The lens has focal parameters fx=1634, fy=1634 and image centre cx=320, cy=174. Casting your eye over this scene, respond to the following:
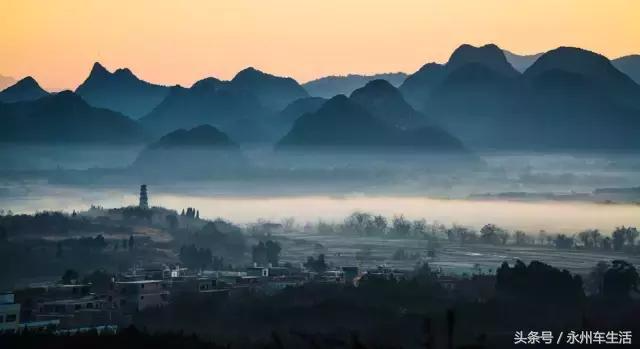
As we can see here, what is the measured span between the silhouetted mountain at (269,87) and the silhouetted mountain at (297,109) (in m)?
8.01

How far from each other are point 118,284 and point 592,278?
1383 centimetres

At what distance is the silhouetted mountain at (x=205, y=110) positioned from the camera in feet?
454

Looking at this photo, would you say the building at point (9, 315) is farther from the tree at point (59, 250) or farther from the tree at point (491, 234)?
the tree at point (491, 234)

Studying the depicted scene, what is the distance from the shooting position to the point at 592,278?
45.4m

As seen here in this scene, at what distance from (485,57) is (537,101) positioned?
5.57m

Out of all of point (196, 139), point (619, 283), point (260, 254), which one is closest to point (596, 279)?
point (619, 283)

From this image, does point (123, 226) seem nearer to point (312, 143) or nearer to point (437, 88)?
point (312, 143)

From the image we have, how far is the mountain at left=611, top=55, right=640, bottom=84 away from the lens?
469 feet

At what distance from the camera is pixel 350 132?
12888cm

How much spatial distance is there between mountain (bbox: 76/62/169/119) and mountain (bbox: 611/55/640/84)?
1699 inches

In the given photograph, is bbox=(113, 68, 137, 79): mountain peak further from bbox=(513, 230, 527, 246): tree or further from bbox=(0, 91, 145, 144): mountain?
bbox=(513, 230, 527, 246): tree

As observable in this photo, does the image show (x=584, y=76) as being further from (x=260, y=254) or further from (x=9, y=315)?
(x=9, y=315)

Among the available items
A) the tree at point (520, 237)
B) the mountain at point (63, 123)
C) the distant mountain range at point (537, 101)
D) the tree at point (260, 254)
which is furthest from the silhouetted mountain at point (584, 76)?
the tree at point (260, 254)

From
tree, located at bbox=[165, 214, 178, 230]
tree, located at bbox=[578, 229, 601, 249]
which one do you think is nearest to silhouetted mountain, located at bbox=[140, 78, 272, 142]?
tree, located at bbox=[165, 214, 178, 230]
